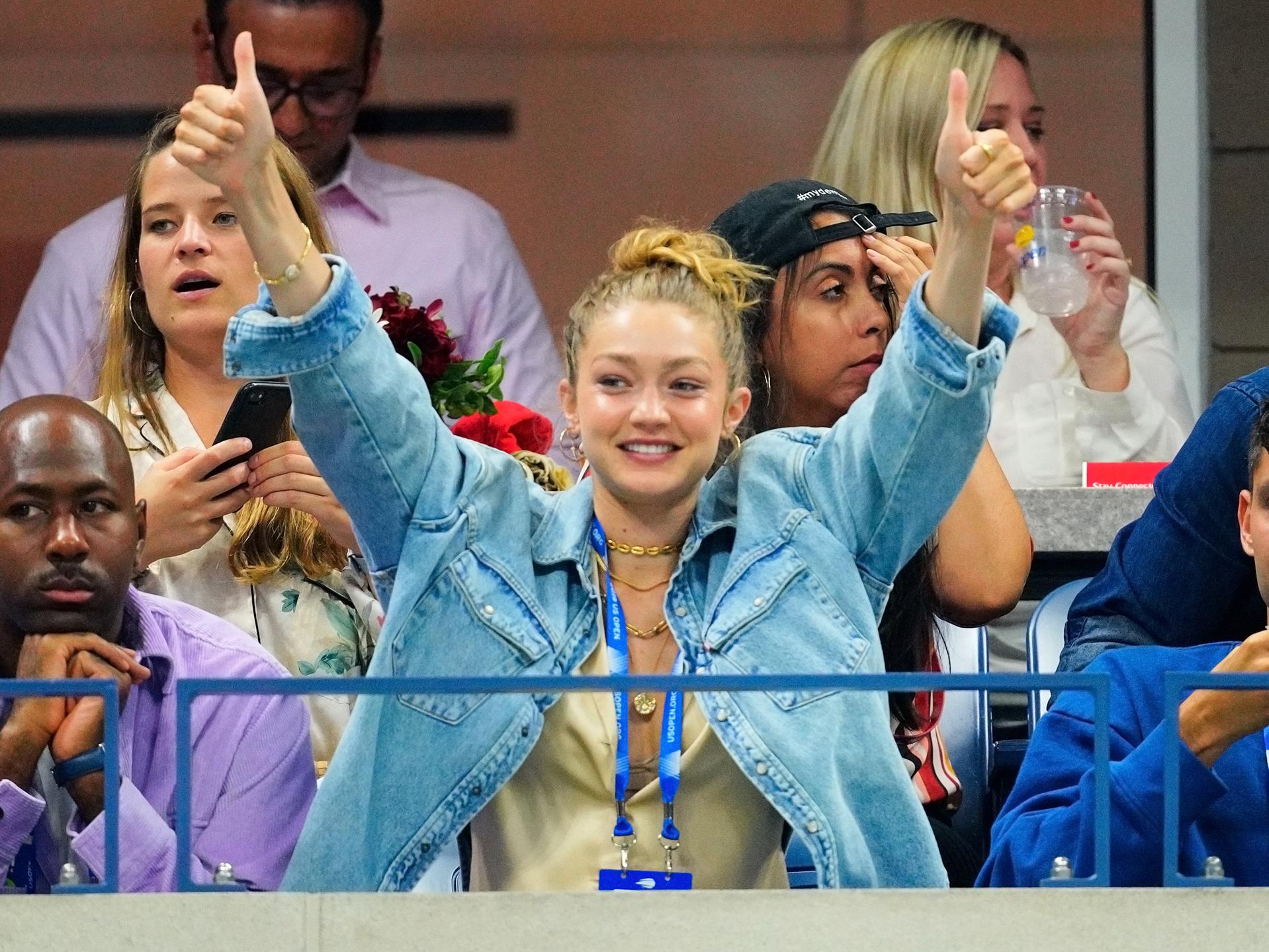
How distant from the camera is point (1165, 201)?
499cm

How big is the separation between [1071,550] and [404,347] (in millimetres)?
1037

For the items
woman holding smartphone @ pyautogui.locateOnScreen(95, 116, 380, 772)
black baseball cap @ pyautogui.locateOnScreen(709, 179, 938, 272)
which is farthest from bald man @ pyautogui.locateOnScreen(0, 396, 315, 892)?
black baseball cap @ pyautogui.locateOnScreen(709, 179, 938, 272)

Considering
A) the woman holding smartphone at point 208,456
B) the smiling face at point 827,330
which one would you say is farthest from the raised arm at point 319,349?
the smiling face at point 827,330

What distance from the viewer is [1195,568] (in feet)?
9.58

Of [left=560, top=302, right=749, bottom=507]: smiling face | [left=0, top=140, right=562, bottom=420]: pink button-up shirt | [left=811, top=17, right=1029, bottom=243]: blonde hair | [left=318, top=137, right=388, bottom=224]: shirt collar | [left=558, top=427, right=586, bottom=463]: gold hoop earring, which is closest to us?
[left=560, top=302, right=749, bottom=507]: smiling face

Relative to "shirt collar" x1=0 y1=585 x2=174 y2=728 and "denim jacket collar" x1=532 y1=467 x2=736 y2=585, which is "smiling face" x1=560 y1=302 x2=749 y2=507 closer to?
"denim jacket collar" x1=532 y1=467 x2=736 y2=585

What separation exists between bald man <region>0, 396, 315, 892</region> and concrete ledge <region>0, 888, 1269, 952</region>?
0.08 m

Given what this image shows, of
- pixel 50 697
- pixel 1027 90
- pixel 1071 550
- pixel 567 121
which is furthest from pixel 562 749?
pixel 567 121

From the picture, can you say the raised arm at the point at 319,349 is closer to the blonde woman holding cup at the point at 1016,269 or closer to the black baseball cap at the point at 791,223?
the black baseball cap at the point at 791,223

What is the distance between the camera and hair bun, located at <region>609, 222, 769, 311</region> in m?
2.65

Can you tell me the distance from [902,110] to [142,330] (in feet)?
4.38

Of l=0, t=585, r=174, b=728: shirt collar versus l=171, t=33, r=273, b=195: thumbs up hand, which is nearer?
l=171, t=33, r=273, b=195: thumbs up hand

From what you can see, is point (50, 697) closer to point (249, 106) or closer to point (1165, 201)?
point (249, 106)

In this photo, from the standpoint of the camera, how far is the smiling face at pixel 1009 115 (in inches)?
159
